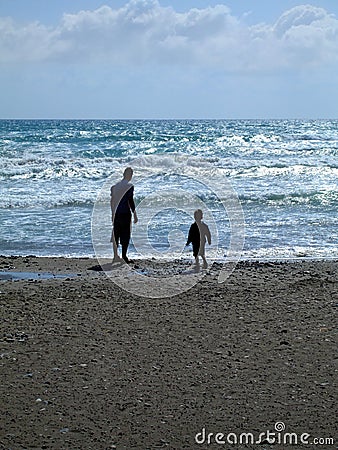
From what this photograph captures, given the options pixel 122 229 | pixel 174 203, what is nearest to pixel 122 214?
pixel 122 229

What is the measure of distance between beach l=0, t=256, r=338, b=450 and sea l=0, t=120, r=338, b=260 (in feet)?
10.2

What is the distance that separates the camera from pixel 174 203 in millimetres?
17344

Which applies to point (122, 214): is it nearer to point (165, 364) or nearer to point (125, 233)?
point (125, 233)

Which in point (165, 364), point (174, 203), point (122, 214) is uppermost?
point (122, 214)

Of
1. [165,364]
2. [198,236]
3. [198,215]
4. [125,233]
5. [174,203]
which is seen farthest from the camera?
[174,203]

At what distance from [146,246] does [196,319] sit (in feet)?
16.0

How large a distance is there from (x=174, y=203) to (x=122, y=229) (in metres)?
7.27

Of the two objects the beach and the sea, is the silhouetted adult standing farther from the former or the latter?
the beach

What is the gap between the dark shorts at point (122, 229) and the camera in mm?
10109

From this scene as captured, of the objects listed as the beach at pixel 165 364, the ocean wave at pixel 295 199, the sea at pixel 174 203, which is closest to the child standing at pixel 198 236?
the sea at pixel 174 203

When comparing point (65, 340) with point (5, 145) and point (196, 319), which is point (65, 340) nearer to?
point (196, 319)

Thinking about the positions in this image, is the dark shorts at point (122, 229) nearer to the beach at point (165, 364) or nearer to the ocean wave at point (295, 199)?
the beach at point (165, 364)

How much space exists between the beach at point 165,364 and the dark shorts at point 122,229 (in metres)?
1.54

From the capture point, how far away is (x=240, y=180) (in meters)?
24.8
